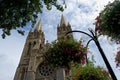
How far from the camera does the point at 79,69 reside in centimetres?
786

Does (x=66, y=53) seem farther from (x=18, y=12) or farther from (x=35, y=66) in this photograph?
(x=35, y=66)

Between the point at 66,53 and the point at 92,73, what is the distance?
1.39 meters

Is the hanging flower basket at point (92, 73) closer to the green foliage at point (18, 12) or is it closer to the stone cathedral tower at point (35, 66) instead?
the green foliage at point (18, 12)

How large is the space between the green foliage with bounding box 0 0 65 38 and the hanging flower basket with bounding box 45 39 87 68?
158 centimetres

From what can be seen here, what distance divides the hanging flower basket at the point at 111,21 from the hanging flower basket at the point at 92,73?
196 cm

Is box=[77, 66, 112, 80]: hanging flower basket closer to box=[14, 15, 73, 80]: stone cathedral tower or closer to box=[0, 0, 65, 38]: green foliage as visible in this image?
box=[0, 0, 65, 38]: green foliage

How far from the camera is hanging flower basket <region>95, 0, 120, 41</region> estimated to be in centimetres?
568

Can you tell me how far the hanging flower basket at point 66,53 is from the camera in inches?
312

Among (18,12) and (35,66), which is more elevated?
(35,66)

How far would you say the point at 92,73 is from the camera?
7.43m

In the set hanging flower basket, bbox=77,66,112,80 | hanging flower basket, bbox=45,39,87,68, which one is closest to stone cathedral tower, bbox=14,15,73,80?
hanging flower basket, bbox=45,39,87,68

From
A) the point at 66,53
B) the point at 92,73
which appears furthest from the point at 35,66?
Answer: the point at 92,73

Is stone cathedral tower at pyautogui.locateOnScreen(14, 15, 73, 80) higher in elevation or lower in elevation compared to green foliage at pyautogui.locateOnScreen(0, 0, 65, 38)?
higher

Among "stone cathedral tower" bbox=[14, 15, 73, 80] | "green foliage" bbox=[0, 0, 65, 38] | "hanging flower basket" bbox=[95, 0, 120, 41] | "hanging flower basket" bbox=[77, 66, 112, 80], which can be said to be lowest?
"hanging flower basket" bbox=[77, 66, 112, 80]
